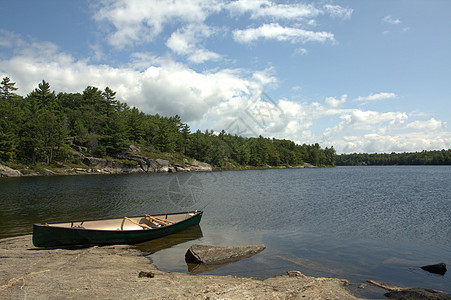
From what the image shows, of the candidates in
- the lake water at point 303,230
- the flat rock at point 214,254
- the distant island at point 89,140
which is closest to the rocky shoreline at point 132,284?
the lake water at point 303,230

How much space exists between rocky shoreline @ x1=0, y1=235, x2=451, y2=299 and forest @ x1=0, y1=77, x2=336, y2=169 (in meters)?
74.3

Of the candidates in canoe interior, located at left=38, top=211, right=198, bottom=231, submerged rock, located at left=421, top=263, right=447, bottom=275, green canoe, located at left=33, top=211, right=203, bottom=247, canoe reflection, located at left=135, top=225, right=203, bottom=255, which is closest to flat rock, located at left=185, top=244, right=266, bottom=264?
canoe reflection, located at left=135, top=225, right=203, bottom=255

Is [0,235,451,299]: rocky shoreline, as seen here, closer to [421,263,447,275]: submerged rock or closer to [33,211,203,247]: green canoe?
[33,211,203,247]: green canoe

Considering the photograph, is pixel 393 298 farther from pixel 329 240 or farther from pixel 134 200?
pixel 134 200

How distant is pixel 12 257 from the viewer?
13.0 metres

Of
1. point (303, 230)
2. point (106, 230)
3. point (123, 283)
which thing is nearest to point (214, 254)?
point (123, 283)

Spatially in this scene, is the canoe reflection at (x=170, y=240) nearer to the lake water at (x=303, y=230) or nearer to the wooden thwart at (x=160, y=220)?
the lake water at (x=303, y=230)

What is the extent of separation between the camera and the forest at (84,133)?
79.6 m

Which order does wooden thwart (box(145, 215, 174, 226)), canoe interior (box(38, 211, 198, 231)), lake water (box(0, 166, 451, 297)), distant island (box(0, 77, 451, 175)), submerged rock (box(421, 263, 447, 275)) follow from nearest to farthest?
submerged rock (box(421, 263, 447, 275)), lake water (box(0, 166, 451, 297)), canoe interior (box(38, 211, 198, 231)), wooden thwart (box(145, 215, 174, 226)), distant island (box(0, 77, 451, 175))

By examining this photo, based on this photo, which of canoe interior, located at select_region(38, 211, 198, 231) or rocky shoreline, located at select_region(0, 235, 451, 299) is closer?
rocky shoreline, located at select_region(0, 235, 451, 299)

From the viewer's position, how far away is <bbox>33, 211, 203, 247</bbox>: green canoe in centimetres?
1512

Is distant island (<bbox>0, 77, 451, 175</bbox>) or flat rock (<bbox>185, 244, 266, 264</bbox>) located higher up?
distant island (<bbox>0, 77, 451, 175</bbox>)

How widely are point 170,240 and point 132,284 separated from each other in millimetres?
8383

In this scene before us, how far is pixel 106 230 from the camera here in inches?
644
